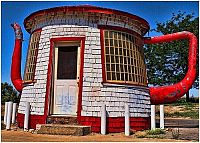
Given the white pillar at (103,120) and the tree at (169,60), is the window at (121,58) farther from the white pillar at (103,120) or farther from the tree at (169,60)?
the tree at (169,60)

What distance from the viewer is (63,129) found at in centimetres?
988

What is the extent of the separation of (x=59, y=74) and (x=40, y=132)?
8.09 feet

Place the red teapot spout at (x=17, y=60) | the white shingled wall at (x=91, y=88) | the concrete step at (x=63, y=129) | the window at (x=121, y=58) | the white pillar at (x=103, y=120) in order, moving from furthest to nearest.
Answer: the red teapot spout at (x=17, y=60) → the window at (x=121, y=58) → the white shingled wall at (x=91, y=88) → the white pillar at (x=103, y=120) → the concrete step at (x=63, y=129)

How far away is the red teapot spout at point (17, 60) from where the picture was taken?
43.8ft

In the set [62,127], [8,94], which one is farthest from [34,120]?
[8,94]

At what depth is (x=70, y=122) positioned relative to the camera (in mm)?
10672

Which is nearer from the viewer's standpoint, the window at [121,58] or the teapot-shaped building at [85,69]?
the teapot-shaped building at [85,69]

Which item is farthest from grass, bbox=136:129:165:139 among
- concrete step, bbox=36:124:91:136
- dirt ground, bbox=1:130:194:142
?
concrete step, bbox=36:124:91:136

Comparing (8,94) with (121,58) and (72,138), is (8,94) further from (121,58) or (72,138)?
(72,138)

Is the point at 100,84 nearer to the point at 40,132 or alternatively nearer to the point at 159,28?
the point at 40,132

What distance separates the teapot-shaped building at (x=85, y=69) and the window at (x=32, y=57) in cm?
4

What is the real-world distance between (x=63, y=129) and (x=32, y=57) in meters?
3.69

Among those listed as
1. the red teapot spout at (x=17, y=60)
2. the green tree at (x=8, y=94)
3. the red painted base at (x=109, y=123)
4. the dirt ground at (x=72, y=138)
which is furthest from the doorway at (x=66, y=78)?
the green tree at (x=8, y=94)

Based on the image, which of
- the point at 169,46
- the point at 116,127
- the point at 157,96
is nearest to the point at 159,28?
the point at 169,46
